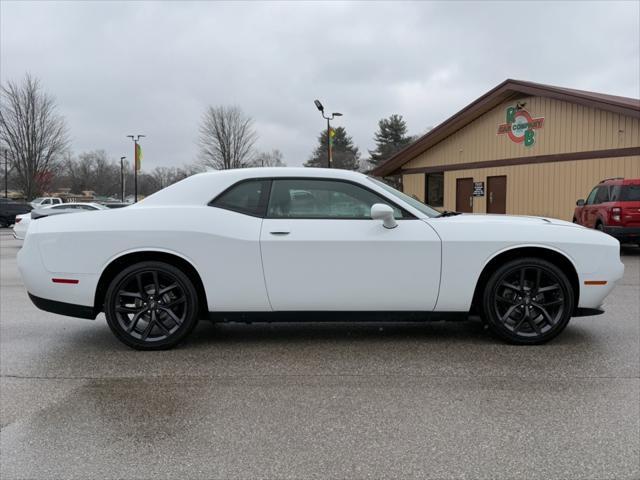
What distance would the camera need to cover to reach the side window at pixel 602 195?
506 inches

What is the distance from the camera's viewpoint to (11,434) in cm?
277

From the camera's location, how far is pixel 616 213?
39.4 feet

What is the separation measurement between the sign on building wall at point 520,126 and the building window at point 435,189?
14.1 feet

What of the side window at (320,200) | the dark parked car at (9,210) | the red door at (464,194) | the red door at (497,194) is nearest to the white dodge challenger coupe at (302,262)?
the side window at (320,200)

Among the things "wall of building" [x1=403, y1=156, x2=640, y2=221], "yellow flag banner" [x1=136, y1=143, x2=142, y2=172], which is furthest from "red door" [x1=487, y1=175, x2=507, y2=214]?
"yellow flag banner" [x1=136, y1=143, x2=142, y2=172]

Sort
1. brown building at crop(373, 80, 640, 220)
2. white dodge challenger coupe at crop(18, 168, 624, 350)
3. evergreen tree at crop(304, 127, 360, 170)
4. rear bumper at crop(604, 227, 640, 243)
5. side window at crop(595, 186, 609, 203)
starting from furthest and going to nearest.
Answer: evergreen tree at crop(304, 127, 360, 170) < brown building at crop(373, 80, 640, 220) < side window at crop(595, 186, 609, 203) < rear bumper at crop(604, 227, 640, 243) < white dodge challenger coupe at crop(18, 168, 624, 350)

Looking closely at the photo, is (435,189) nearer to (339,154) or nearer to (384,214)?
(384,214)

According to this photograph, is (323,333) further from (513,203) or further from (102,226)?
(513,203)

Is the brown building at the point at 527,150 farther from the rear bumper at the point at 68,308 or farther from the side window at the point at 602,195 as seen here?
the rear bumper at the point at 68,308

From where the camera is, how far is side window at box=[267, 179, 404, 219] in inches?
168

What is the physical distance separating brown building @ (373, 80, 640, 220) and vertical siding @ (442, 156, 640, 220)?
0.02 meters

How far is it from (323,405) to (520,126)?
19.4 meters

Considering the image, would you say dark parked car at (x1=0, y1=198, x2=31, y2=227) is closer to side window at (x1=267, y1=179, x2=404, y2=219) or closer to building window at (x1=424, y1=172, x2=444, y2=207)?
building window at (x1=424, y1=172, x2=444, y2=207)

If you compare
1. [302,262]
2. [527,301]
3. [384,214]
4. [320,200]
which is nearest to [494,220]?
[527,301]
